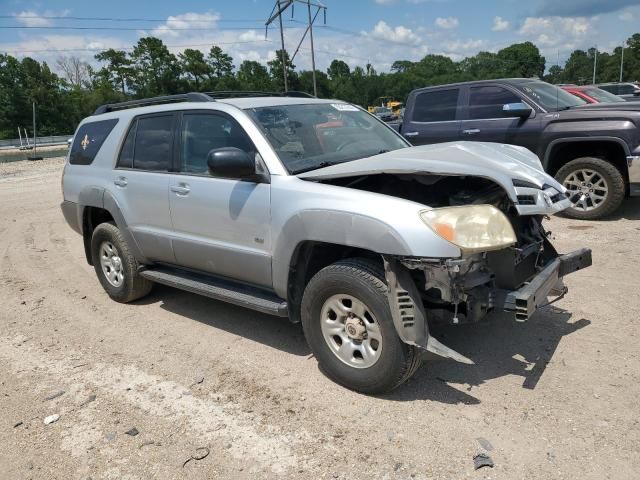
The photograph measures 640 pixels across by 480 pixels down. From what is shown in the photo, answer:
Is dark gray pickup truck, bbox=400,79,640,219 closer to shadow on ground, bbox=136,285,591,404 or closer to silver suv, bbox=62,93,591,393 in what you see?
shadow on ground, bbox=136,285,591,404

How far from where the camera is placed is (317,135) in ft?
14.2

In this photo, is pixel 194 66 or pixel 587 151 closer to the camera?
pixel 587 151

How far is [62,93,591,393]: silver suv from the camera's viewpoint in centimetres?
319

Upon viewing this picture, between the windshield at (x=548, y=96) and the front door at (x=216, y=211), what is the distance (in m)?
5.60

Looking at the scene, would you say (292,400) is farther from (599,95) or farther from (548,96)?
(599,95)

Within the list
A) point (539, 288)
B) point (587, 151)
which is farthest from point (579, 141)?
point (539, 288)

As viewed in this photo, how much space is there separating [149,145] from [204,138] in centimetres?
80

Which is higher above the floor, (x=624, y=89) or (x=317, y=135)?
(x=624, y=89)

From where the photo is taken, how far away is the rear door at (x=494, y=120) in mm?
7914

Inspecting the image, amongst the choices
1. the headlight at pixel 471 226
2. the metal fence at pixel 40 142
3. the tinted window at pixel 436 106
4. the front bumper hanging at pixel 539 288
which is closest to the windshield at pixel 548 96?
the tinted window at pixel 436 106

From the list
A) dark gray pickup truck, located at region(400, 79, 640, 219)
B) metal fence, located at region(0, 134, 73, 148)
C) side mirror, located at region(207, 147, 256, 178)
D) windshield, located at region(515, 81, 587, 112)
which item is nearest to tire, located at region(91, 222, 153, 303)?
side mirror, located at region(207, 147, 256, 178)

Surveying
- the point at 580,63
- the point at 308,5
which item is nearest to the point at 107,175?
the point at 308,5

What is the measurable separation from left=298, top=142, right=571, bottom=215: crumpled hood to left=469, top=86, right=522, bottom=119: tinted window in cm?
459

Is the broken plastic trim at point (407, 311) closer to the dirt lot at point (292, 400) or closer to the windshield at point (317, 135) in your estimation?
the dirt lot at point (292, 400)
